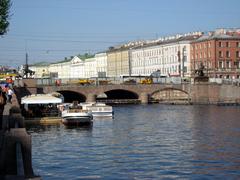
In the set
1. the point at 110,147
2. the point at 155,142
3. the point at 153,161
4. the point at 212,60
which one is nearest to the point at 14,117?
the point at 153,161

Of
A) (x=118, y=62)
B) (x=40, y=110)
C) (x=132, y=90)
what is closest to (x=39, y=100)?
(x=40, y=110)

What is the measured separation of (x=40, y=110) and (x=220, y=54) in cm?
7340

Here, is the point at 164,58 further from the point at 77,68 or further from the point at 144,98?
the point at 77,68

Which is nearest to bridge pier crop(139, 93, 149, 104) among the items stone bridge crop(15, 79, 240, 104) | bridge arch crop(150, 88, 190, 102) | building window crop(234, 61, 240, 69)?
stone bridge crop(15, 79, 240, 104)

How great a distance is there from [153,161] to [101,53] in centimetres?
14450

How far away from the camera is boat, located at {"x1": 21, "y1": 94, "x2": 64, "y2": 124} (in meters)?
40.2

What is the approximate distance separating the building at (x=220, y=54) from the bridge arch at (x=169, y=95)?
1606 cm

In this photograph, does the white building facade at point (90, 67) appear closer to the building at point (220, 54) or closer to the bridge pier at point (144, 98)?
the building at point (220, 54)

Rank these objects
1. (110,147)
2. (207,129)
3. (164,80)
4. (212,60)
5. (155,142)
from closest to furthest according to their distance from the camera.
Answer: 1. (110,147)
2. (155,142)
3. (207,129)
4. (164,80)
5. (212,60)

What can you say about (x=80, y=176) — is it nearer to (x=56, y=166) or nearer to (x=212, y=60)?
(x=56, y=166)

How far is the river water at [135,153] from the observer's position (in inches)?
756

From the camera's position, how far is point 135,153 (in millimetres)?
24469

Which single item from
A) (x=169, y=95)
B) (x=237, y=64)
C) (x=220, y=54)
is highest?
(x=220, y=54)

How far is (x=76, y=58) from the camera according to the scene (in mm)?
187125
